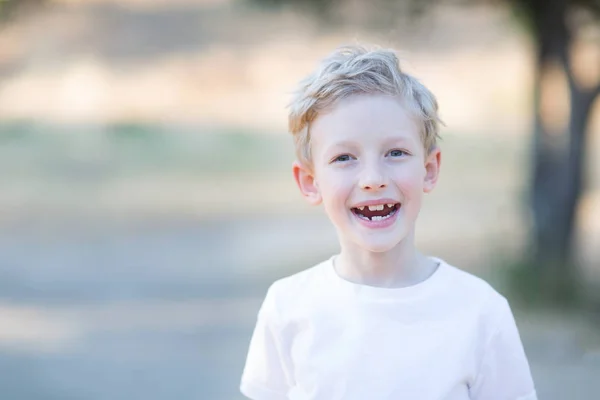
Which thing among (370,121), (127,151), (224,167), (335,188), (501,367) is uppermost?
(127,151)

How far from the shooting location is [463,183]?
9.98 m

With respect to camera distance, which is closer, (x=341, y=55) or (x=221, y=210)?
(x=341, y=55)

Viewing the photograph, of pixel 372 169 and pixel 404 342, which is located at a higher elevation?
pixel 372 169

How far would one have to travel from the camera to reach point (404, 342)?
196cm

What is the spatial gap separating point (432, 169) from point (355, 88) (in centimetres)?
26

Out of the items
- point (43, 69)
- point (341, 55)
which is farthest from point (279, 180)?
point (341, 55)

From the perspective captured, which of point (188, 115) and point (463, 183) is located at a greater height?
point (188, 115)

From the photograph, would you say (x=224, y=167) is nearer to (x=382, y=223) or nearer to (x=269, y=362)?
(x=269, y=362)

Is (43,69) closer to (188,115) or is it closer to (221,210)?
(188,115)

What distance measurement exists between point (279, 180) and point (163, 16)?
1.97 metres

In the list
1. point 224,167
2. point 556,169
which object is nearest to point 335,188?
point 556,169

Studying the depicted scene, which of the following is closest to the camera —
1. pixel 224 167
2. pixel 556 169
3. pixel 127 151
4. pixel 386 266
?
pixel 386 266

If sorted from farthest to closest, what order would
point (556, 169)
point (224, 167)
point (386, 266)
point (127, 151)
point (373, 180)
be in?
point (224, 167), point (127, 151), point (556, 169), point (386, 266), point (373, 180)

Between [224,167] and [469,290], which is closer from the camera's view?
[469,290]
